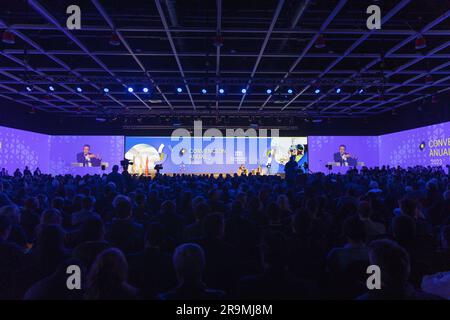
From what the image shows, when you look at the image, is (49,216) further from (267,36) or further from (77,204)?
(267,36)

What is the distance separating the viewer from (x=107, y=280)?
7.77 feet

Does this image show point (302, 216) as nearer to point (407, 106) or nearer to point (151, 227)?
point (151, 227)

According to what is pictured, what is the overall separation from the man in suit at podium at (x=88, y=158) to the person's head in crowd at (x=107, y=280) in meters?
22.7

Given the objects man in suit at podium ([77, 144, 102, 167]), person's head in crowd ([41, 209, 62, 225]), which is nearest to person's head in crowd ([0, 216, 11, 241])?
person's head in crowd ([41, 209, 62, 225])

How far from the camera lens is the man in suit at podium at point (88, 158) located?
2350cm

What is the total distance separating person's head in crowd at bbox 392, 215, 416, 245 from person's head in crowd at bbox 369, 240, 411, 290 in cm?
141

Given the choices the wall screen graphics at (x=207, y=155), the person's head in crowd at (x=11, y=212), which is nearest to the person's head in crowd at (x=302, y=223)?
the person's head in crowd at (x=11, y=212)

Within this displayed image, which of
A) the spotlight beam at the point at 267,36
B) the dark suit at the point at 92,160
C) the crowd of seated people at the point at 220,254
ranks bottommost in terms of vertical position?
the crowd of seated people at the point at 220,254

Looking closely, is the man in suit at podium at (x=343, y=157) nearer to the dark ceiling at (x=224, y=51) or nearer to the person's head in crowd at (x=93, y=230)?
the dark ceiling at (x=224, y=51)

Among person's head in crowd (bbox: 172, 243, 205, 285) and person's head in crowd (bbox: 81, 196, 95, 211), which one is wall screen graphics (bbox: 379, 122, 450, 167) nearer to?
person's head in crowd (bbox: 81, 196, 95, 211)

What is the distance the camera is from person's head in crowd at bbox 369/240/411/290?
2.27 m

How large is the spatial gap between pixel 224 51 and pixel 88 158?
53.8 feet

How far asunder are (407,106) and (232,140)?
11.5m

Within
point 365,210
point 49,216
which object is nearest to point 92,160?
point 49,216
